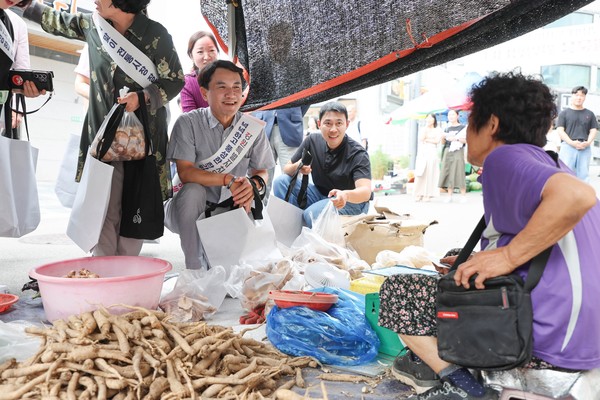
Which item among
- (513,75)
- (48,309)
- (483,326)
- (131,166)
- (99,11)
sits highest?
(99,11)

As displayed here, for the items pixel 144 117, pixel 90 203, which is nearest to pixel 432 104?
pixel 144 117

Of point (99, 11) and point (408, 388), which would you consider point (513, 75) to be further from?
point (99, 11)

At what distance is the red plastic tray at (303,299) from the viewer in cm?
221

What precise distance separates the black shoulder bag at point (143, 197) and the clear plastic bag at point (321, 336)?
0.99 meters

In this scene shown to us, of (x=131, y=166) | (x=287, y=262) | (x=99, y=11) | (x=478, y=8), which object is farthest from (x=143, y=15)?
(x=478, y=8)

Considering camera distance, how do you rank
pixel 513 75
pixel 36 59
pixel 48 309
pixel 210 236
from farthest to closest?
pixel 36 59 < pixel 210 236 < pixel 48 309 < pixel 513 75

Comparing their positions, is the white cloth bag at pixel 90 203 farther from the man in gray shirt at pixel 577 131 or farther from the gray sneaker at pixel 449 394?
the man in gray shirt at pixel 577 131

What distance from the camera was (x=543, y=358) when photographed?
1.45 meters

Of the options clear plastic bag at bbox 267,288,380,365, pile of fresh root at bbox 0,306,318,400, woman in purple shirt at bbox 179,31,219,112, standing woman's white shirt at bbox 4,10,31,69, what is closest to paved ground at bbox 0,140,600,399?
clear plastic bag at bbox 267,288,380,365

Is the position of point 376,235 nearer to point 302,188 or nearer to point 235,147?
point 302,188

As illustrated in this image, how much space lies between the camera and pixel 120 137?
2.64m

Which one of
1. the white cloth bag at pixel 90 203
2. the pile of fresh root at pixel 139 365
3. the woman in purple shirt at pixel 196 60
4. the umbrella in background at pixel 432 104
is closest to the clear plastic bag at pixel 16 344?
the pile of fresh root at pixel 139 365

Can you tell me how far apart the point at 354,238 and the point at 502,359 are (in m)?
2.61

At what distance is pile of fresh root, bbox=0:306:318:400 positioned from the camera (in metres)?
1.57
